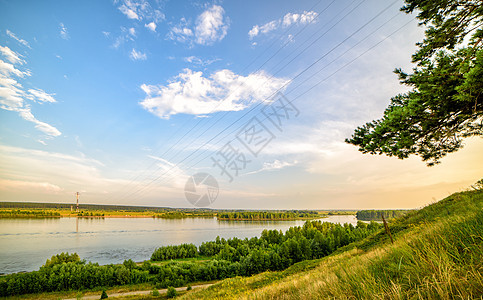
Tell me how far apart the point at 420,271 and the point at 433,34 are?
10.0 meters

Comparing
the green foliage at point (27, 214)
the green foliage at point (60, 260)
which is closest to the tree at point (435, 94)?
the green foliage at point (60, 260)

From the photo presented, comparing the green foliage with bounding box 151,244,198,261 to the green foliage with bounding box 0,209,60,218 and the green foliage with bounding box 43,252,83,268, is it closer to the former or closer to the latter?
the green foliage with bounding box 43,252,83,268

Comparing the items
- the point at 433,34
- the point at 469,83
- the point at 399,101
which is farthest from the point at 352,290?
the point at 433,34

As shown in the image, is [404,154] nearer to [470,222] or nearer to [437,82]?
[437,82]

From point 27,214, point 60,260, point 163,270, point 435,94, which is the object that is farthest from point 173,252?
point 27,214

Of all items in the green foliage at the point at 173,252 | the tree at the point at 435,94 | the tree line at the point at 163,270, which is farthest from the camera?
the green foliage at the point at 173,252

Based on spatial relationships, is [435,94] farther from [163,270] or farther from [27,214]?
[27,214]

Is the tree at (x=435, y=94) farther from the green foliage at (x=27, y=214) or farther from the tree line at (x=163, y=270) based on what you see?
the green foliage at (x=27, y=214)

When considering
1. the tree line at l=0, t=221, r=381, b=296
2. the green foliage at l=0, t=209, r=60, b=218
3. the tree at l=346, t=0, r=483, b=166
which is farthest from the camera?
the green foliage at l=0, t=209, r=60, b=218

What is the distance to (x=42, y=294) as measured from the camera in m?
45.2

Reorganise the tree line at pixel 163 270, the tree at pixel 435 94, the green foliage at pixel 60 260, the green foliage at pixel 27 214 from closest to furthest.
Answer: the tree at pixel 435 94 < the tree line at pixel 163 270 < the green foliage at pixel 60 260 < the green foliage at pixel 27 214

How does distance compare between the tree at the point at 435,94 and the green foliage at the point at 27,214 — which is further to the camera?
the green foliage at the point at 27,214

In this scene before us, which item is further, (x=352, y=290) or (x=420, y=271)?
(x=352, y=290)

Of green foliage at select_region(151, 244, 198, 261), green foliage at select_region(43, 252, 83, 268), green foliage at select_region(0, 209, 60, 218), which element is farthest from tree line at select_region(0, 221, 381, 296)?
green foliage at select_region(0, 209, 60, 218)
